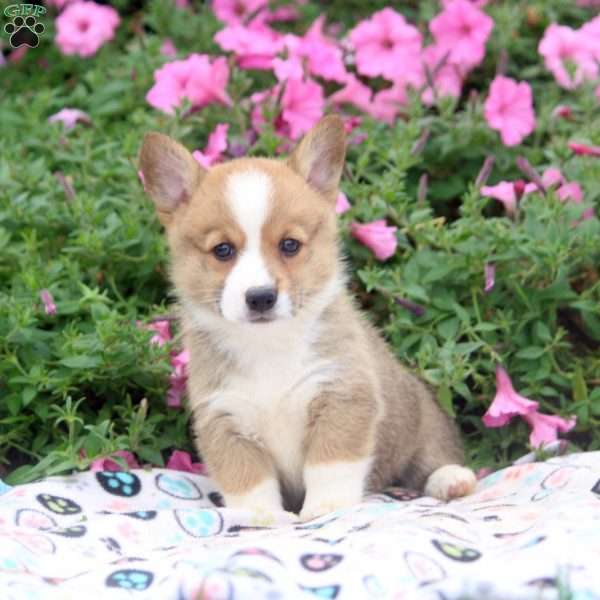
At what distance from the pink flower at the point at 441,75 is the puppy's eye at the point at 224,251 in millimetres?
2371

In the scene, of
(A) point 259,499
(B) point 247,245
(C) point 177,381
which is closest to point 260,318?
(B) point 247,245

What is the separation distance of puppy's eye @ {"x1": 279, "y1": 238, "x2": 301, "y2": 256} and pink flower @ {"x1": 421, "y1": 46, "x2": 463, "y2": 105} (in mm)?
2248

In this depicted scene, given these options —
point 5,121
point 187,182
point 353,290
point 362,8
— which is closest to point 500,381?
point 353,290

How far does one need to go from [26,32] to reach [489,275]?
386 cm

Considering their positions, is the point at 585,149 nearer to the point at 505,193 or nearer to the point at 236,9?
the point at 505,193

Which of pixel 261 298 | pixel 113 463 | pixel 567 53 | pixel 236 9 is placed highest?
pixel 236 9

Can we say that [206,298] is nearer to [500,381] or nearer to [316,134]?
[316,134]

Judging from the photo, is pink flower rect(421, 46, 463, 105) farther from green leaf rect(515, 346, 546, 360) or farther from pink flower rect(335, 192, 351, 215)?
green leaf rect(515, 346, 546, 360)

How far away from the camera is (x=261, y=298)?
152 inches

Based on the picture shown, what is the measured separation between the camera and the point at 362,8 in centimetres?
785

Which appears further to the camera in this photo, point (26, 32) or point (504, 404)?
point (26, 32)

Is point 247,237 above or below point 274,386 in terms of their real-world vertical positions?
above

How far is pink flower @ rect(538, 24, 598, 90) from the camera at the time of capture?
602 centimetres

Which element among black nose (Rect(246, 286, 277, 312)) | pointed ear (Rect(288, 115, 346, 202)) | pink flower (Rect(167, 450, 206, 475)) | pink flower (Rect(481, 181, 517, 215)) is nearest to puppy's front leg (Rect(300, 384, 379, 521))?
black nose (Rect(246, 286, 277, 312))
